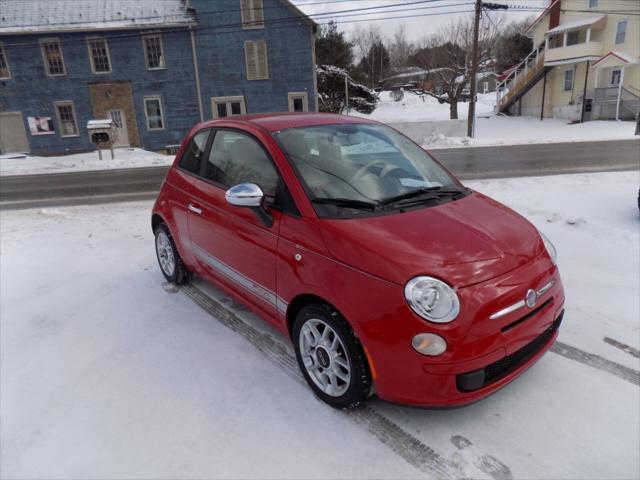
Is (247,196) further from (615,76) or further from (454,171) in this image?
(615,76)

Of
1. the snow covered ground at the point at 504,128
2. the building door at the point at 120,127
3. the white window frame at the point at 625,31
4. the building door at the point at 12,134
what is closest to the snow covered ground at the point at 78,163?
the building door at the point at 12,134

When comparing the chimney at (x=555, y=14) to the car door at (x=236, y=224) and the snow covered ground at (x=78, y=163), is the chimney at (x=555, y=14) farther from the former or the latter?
the car door at (x=236, y=224)

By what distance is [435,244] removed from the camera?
251cm

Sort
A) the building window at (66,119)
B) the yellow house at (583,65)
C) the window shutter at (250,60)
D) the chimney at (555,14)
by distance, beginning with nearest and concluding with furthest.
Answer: the window shutter at (250,60), the building window at (66,119), the yellow house at (583,65), the chimney at (555,14)

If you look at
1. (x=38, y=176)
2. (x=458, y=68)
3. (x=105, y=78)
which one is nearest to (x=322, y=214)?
(x=38, y=176)

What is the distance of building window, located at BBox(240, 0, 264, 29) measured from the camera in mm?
24234

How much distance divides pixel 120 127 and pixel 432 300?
26600 mm

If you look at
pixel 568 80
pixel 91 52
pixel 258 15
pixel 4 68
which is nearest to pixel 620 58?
pixel 568 80

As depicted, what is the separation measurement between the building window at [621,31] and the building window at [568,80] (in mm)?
3389

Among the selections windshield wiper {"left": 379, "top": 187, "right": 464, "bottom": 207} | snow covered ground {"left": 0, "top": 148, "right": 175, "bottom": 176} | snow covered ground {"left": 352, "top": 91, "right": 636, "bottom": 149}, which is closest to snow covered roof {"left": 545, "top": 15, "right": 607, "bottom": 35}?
snow covered ground {"left": 352, "top": 91, "right": 636, "bottom": 149}

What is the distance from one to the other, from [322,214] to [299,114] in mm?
1578

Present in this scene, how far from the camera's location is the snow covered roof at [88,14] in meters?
23.9

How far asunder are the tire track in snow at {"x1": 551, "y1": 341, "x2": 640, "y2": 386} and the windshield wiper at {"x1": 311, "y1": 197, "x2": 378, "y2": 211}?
175 cm

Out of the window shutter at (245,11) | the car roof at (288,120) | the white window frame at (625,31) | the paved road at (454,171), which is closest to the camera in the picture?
the car roof at (288,120)
